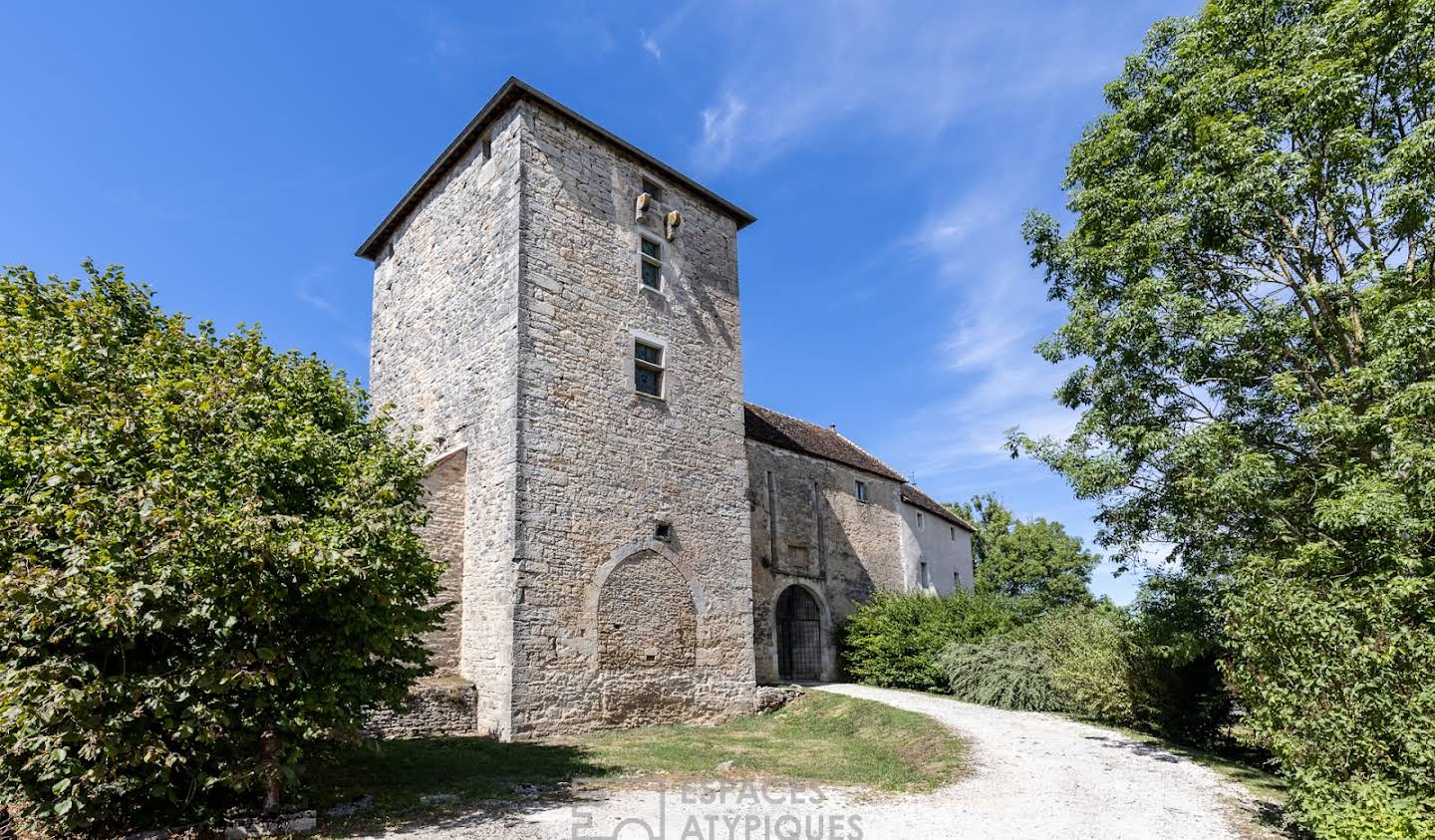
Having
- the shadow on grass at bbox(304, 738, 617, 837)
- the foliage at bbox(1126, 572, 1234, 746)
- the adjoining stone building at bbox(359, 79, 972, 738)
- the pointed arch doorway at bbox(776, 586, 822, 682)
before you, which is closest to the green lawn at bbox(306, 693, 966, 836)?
the shadow on grass at bbox(304, 738, 617, 837)

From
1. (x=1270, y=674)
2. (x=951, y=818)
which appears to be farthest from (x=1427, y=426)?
(x=951, y=818)

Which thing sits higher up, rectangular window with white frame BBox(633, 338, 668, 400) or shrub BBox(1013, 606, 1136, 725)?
rectangular window with white frame BBox(633, 338, 668, 400)

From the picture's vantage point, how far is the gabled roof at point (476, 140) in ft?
44.0

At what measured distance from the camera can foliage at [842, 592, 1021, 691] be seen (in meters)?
17.2

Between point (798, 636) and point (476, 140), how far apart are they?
13.9 meters

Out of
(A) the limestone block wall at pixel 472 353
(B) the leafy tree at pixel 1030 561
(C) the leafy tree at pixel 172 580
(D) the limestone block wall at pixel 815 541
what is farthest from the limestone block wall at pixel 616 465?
(B) the leafy tree at pixel 1030 561

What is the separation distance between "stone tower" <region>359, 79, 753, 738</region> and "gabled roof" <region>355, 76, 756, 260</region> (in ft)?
0.14

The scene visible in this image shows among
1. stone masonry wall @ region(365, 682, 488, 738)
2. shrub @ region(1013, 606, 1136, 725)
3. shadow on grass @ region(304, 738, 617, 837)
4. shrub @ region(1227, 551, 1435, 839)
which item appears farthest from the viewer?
shrub @ region(1013, 606, 1136, 725)

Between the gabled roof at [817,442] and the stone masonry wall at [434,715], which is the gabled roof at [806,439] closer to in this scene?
the gabled roof at [817,442]

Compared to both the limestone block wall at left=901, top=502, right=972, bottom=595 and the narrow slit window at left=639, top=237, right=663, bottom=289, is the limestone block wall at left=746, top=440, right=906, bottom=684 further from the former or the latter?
the narrow slit window at left=639, top=237, right=663, bottom=289

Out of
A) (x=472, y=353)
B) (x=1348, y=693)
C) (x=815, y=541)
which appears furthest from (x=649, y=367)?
(x=1348, y=693)

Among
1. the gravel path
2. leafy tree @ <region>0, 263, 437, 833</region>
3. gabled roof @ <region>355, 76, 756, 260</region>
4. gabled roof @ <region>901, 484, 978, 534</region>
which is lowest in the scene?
the gravel path

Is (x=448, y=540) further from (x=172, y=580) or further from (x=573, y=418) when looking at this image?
(x=172, y=580)

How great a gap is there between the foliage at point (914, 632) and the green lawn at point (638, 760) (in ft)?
14.8
